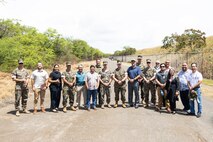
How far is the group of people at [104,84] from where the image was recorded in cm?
1136

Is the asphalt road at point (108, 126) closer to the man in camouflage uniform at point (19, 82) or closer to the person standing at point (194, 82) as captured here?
the person standing at point (194, 82)

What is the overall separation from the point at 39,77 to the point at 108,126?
387 centimetres

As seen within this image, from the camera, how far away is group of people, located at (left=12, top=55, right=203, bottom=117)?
37.3 feet

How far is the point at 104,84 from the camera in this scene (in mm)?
12469

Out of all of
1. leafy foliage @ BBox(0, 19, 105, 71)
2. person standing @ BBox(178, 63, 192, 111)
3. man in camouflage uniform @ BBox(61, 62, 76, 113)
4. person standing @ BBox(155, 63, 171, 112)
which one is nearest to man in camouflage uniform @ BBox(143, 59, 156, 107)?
person standing @ BBox(155, 63, 171, 112)

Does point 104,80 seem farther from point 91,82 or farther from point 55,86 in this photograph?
point 55,86

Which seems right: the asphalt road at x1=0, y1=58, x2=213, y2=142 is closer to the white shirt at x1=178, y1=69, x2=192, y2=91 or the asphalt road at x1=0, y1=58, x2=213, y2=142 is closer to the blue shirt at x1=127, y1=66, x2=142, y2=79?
the white shirt at x1=178, y1=69, x2=192, y2=91

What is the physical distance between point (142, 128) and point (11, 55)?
33.5m

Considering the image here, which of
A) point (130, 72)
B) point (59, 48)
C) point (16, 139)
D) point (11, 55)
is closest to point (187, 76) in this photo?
point (130, 72)

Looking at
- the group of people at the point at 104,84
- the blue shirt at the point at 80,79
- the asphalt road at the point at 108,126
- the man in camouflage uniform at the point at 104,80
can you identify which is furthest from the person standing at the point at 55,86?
the man in camouflage uniform at the point at 104,80

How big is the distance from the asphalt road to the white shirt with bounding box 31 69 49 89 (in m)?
1.11

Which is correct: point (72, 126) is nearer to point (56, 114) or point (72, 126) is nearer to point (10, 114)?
point (56, 114)

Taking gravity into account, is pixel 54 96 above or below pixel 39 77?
below

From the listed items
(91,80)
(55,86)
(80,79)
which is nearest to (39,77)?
(55,86)
